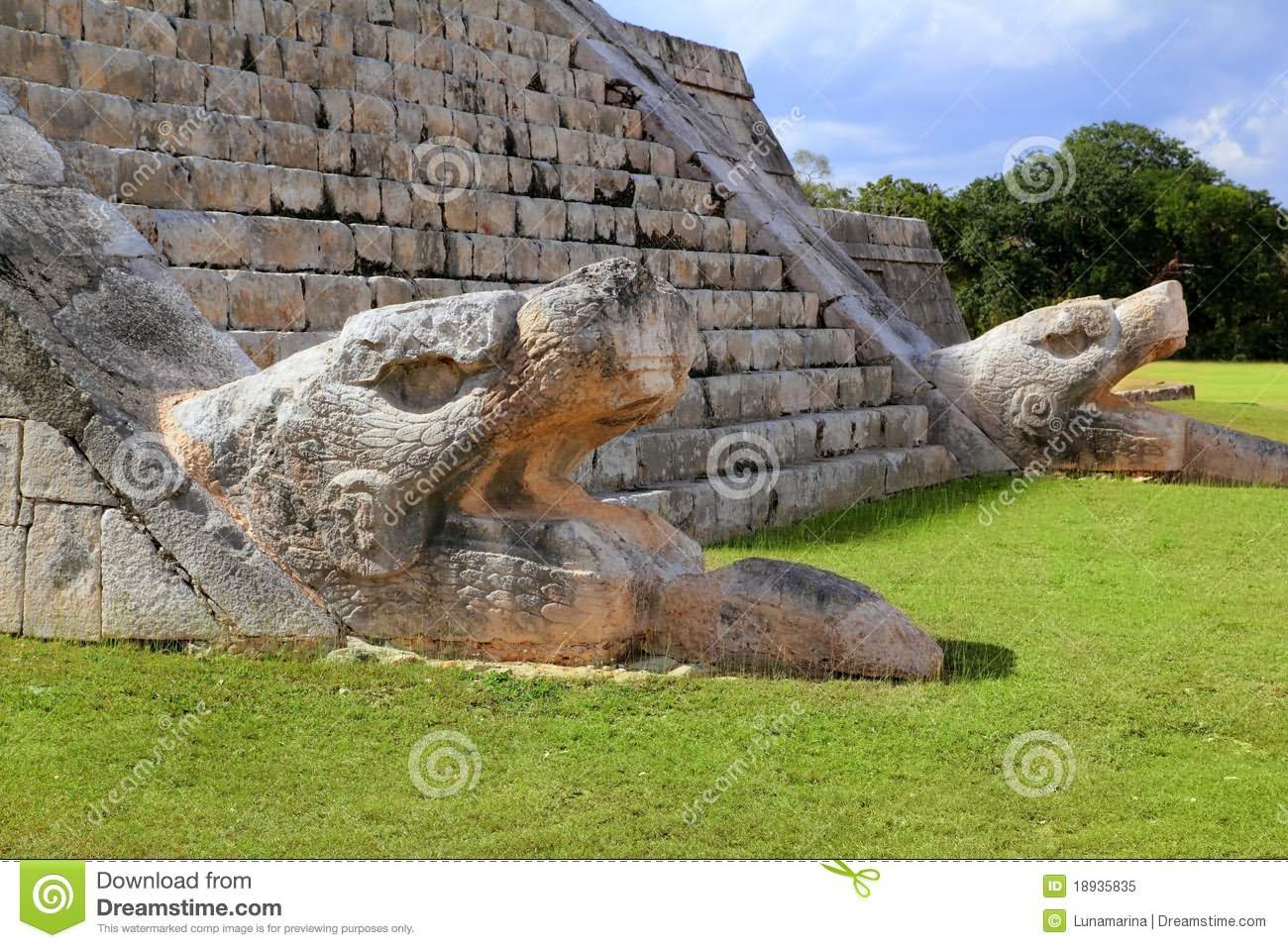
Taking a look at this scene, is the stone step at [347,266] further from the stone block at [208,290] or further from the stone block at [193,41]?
the stone block at [193,41]

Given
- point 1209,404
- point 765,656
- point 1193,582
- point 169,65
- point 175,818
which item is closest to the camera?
point 175,818

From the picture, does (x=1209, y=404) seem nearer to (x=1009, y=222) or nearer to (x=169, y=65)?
(x=169, y=65)

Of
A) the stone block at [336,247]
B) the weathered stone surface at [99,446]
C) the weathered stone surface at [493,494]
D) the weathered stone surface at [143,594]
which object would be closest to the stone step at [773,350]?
the stone block at [336,247]

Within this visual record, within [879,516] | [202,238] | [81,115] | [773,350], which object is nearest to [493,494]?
[202,238]

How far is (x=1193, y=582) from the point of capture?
7621mm

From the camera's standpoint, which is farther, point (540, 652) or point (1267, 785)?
point (540, 652)

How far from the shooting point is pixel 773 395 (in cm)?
1064

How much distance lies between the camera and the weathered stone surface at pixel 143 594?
5.68m

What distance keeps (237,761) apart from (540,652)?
1.42 m

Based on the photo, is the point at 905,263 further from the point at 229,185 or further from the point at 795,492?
the point at 229,185

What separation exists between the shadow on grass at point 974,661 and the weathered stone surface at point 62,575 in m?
3.43

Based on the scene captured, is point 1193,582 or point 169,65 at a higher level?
point 169,65

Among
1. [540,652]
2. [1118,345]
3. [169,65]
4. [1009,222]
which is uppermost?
[1009,222]

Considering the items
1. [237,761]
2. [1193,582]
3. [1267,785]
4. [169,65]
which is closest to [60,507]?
[237,761]
